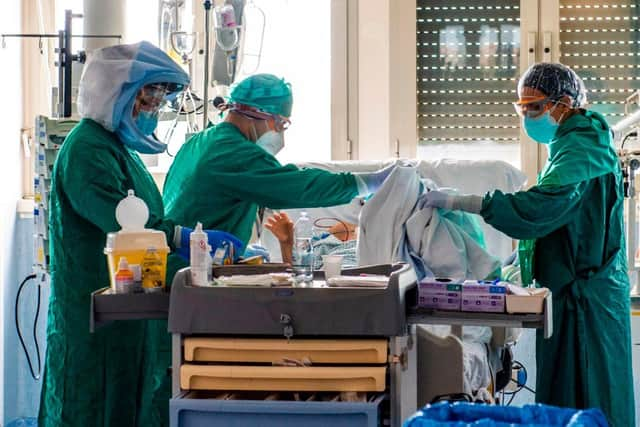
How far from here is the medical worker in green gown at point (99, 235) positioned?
2725 millimetres

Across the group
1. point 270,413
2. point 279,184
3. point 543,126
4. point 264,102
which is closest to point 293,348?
point 270,413

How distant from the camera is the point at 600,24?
489 centimetres

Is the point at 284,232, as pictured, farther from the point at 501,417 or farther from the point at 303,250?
the point at 501,417

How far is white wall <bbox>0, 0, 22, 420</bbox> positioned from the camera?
4.54m

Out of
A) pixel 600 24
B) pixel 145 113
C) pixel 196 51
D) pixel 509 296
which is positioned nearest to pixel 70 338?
pixel 145 113

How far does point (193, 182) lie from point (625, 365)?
145 centimetres

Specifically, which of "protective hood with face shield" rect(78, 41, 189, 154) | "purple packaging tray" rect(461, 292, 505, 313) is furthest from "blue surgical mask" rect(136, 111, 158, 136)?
"purple packaging tray" rect(461, 292, 505, 313)

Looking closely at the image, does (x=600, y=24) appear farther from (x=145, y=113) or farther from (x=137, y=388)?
(x=137, y=388)

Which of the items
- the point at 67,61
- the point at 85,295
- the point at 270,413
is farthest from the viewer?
the point at 67,61

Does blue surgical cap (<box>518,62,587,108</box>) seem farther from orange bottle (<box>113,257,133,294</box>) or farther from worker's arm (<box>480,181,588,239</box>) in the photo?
orange bottle (<box>113,257,133,294</box>)

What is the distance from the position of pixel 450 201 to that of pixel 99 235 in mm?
1054

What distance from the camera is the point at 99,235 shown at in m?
2.81

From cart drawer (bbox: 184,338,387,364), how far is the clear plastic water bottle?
208 millimetres

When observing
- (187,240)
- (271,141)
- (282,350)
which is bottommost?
(282,350)
